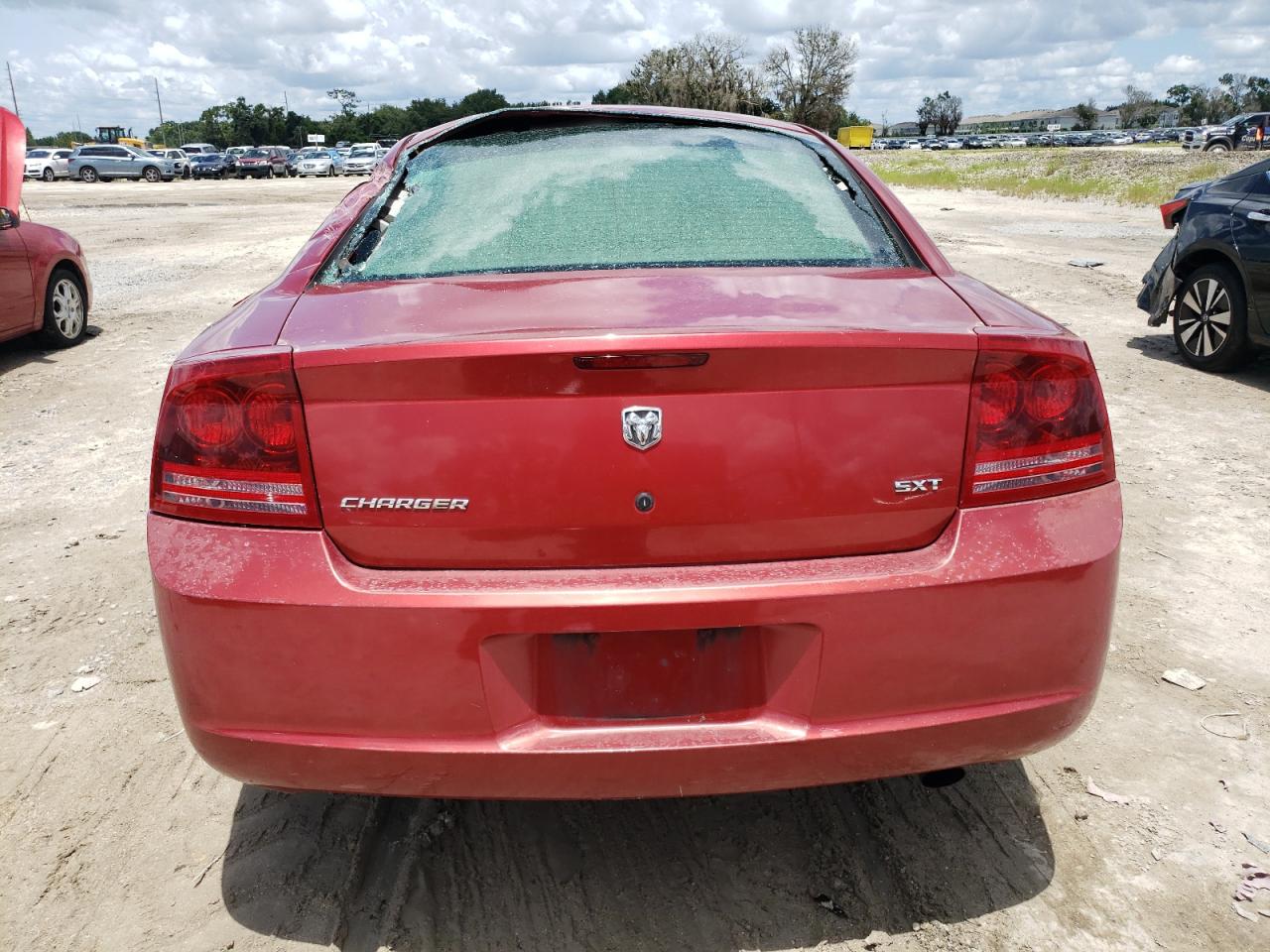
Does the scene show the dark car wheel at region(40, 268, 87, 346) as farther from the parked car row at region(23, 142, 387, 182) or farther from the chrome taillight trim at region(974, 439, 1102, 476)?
the parked car row at region(23, 142, 387, 182)

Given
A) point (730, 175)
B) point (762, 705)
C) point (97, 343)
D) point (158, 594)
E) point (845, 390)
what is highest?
point (730, 175)

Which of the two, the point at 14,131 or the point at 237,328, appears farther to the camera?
the point at 14,131

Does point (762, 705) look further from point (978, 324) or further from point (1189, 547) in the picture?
point (1189, 547)

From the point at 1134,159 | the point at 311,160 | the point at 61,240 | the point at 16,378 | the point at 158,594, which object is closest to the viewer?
the point at 158,594

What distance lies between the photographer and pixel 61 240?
9164mm

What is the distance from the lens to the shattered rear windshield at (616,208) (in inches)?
98.2

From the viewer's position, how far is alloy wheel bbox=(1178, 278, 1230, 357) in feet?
24.3

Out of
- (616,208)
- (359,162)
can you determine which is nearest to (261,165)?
(359,162)

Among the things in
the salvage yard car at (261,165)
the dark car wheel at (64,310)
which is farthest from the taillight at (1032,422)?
the salvage yard car at (261,165)

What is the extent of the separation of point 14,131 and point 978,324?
8.36m

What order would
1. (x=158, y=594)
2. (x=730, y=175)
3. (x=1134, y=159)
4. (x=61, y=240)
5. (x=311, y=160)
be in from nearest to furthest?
(x=158, y=594)
(x=730, y=175)
(x=61, y=240)
(x=1134, y=159)
(x=311, y=160)

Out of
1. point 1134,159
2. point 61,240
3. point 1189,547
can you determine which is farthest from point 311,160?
point 1189,547

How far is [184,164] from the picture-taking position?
5431cm

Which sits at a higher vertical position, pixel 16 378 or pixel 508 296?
pixel 508 296
